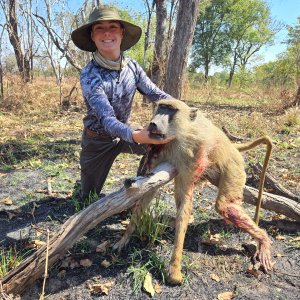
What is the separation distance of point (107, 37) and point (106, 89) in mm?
435

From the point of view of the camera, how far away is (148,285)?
242 cm

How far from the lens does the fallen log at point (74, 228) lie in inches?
85.0

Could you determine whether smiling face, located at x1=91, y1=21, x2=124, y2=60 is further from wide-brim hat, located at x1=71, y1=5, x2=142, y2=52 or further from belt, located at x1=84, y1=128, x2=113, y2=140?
belt, located at x1=84, y1=128, x2=113, y2=140

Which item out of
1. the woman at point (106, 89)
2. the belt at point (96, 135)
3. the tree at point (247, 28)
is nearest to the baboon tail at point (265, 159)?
the woman at point (106, 89)

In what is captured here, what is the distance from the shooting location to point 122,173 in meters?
4.70

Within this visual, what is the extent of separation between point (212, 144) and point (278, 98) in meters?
7.88

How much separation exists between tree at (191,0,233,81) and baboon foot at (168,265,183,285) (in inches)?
1323

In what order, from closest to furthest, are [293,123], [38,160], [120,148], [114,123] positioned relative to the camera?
1. [114,123]
2. [120,148]
3. [38,160]
4. [293,123]

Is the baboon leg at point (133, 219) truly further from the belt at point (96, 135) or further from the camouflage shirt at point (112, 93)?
the belt at point (96, 135)

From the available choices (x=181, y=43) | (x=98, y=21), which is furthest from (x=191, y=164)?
(x=181, y=43)

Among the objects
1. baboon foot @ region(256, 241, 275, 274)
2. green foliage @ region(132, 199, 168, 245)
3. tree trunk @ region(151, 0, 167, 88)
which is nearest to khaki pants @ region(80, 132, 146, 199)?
green foliage @ region(132, 199, 168, 245)

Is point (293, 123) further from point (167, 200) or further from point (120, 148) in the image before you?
point (120, 148)

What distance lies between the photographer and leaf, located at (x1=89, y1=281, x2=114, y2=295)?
2391 millimetres

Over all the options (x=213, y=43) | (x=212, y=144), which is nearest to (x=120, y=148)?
(x=212, y=144)
